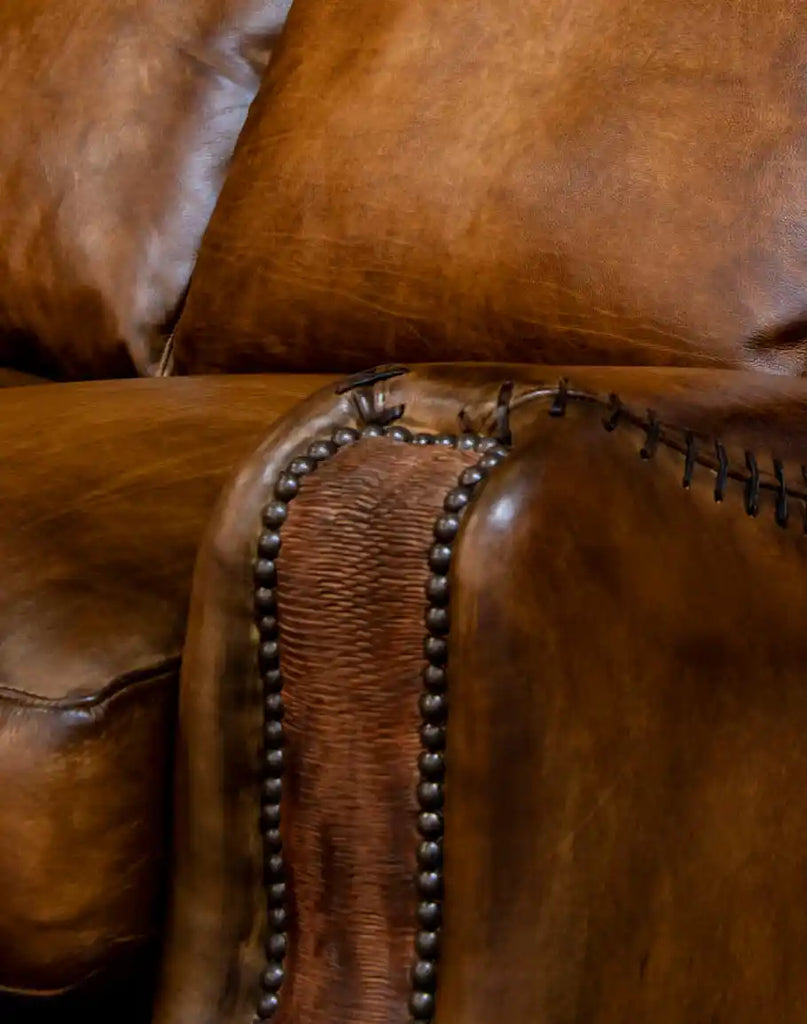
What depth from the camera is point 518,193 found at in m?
0.98

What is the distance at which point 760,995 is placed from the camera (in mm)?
657

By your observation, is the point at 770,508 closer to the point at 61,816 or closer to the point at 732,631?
the point at 732,631

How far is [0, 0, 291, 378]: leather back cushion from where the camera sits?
134 centimetres

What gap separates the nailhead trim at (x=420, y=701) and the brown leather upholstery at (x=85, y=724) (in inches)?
1.9

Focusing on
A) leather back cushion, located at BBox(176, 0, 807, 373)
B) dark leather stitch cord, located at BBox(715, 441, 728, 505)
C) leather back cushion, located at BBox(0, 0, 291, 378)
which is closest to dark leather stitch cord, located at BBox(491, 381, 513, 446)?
dark leather stitch cord, located at BBox(715, 441, 728, 505)

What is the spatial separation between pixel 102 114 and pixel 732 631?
989 millimetres

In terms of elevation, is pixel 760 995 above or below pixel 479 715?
below

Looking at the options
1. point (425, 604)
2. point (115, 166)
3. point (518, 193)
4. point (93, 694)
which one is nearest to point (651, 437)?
point (425, 604)

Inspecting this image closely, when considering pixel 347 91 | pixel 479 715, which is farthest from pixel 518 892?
pixel 347 91

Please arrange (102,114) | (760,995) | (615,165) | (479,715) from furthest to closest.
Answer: (102,114), (615,165), (760,995), (479,715)

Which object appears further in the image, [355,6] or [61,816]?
[355,6]

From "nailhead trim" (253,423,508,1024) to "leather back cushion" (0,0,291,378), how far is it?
798 millimetres

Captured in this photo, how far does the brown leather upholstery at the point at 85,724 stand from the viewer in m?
0.59

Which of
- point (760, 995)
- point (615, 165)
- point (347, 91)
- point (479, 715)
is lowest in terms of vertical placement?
point (760, 995)
